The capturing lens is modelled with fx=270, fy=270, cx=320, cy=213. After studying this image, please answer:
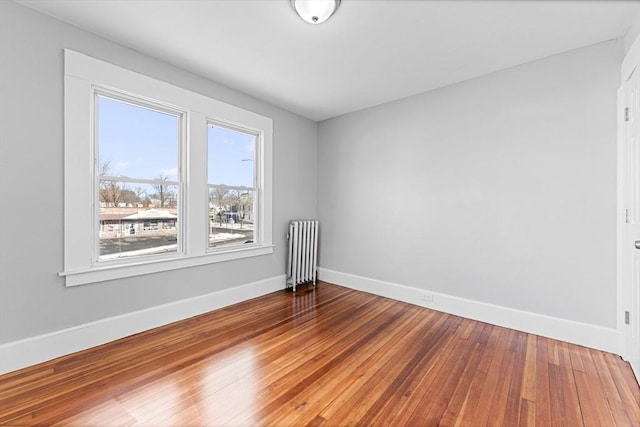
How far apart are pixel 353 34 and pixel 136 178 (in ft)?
7.91

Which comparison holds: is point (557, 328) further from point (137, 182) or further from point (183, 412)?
point (137, 182)

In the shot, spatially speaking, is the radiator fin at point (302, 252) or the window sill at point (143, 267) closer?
the window sill at point (143, 267)

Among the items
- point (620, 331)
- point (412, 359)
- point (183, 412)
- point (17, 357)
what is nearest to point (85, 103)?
point (17, 357)

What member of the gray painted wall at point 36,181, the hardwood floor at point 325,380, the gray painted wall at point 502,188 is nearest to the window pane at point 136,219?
the gray painted wall at point 36,181

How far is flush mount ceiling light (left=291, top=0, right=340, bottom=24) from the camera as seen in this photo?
1.88 metres

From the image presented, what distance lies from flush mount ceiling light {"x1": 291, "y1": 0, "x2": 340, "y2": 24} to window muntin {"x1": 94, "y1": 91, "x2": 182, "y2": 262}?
69.2 inches

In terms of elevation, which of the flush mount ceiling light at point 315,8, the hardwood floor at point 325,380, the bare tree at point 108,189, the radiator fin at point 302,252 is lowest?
the hardwood floor at point 325,380

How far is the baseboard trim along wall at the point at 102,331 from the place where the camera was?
1971 millimetres

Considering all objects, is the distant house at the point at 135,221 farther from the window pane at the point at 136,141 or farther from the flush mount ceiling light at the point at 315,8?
the flush mount ceiling light at the point at 315,8

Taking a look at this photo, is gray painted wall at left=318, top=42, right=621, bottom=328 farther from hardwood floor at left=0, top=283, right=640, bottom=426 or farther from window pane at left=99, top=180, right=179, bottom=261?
window pane at left=99, top=180, right=179, bottom=261

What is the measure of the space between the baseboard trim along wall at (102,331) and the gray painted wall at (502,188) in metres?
2.09

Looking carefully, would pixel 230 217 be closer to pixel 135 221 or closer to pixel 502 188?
pixel 135 221

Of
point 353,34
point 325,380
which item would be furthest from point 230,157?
point 325,380

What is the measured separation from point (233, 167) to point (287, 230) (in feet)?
4.05
